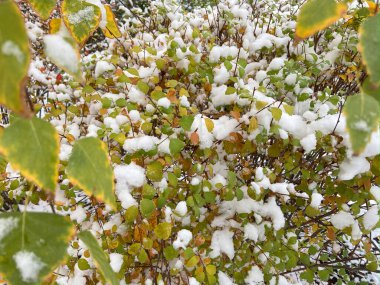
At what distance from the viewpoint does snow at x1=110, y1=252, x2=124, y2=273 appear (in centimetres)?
167

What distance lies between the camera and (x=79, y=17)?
2.08 ft

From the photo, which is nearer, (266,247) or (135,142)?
(135,142)

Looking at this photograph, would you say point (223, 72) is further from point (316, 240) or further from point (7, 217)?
point (7, 217)

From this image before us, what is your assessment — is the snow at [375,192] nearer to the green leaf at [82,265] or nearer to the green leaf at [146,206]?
the green leaf at [146,206]

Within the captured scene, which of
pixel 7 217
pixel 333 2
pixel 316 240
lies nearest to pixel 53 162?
pixel 7 217

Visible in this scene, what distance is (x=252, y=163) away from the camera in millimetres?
2363

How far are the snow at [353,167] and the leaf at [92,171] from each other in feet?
4.15

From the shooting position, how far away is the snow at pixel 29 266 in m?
0.39

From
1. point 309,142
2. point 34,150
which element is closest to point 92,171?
point 34,150

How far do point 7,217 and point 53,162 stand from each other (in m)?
0.13

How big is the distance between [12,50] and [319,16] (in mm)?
333

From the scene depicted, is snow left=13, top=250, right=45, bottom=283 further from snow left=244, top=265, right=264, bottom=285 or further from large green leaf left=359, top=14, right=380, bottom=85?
snow left=244, top=265, right=264, bottom=285

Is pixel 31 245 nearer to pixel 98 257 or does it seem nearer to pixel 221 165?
pixel 98 257

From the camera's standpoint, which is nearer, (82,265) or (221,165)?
(82,265)
